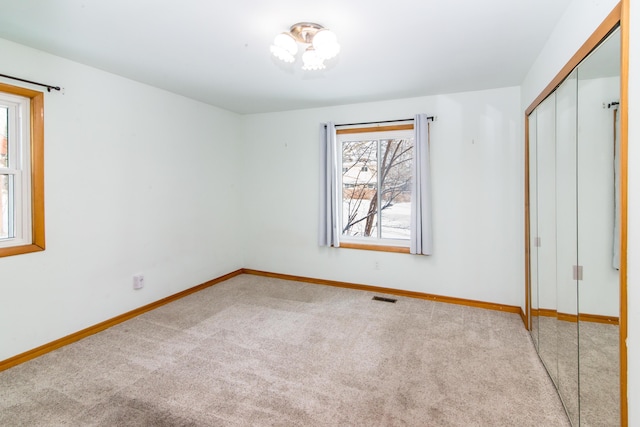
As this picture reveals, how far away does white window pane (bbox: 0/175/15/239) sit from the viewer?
2.37m

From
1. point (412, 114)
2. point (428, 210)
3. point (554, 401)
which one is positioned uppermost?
point (412, 114)

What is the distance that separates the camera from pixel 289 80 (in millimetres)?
3119

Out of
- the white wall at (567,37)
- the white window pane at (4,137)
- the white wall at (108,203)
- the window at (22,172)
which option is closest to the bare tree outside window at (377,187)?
the white wall at (567,37)

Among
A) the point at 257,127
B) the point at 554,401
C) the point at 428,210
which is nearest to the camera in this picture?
the point at 554,401

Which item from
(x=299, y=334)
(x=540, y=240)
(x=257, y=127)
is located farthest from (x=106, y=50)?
(x=540, y=240)

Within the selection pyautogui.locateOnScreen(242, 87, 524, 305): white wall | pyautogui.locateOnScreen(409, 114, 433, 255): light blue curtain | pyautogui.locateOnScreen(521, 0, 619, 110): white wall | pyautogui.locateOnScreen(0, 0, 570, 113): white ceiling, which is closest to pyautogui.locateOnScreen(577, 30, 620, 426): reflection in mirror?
pyautogui.locateOnScreen(521, 0, 619, 110): white wall

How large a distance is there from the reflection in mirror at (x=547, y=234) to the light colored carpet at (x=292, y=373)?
183 millimetres

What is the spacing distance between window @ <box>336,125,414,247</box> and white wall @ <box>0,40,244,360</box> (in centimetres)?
178

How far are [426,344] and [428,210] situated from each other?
1.49 metres

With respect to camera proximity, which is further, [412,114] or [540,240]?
[412,114]

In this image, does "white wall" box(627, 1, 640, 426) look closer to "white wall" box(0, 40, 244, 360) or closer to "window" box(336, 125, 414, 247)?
"window" box(336, 125, 414, 247)

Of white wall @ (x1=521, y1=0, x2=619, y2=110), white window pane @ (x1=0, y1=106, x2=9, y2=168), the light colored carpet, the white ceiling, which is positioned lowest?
the light colored carpet

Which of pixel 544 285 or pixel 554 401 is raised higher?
pixel 544 285

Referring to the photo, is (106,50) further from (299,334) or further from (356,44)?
(299,334)
